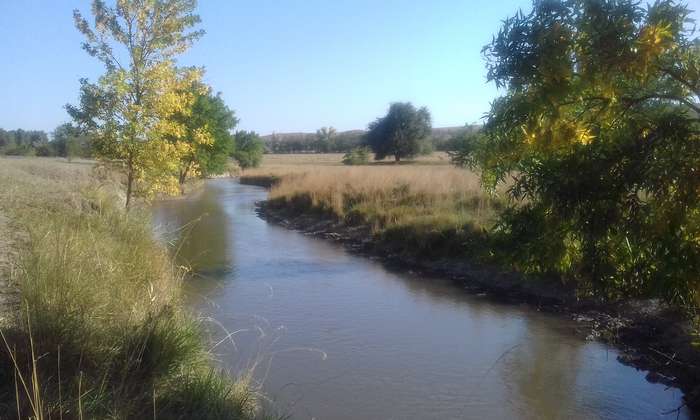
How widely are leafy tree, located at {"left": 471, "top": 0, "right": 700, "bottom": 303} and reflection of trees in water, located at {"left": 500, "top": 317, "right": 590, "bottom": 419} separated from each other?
2.97 m

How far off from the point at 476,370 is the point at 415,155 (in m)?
51.0

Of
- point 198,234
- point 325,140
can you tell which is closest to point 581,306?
point 198,234

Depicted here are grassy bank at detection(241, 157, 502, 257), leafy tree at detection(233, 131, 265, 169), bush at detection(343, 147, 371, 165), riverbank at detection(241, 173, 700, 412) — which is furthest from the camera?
leafy tree at detection(233, 131, 265, 169)

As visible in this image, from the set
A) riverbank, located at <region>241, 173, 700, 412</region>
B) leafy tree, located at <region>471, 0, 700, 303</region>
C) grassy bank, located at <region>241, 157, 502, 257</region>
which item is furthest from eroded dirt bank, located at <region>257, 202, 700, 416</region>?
leafy tree, located at <region>471, 0, 700, 303</region>

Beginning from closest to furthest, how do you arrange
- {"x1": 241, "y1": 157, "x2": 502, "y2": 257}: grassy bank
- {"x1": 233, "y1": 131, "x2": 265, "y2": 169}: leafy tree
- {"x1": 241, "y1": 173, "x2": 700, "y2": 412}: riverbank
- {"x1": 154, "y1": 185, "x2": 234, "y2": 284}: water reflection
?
{"x1": 241, "y1": 173, "x2": 700, "y2": 412}: riverbank < {"x1": 154, "y1": 185, "x2": 234, "y2": 284}: water reflection < {"x1": 241, "y1": 157, "x2": 502, "y2": 257}: grassy bank < {"x1": 233, "y1": 131, "x2": 265, "y2": 169}: leafy tree

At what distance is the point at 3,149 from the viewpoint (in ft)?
210

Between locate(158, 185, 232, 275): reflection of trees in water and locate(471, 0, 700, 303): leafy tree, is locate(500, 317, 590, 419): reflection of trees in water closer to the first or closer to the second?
locate(471, 0, 700, 303): leafy tree

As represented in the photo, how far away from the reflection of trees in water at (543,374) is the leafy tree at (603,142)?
2.97 meters

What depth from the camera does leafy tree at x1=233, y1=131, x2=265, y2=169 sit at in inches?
2511

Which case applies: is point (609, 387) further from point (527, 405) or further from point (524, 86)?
point (524, 86)

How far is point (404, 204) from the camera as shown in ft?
68.6

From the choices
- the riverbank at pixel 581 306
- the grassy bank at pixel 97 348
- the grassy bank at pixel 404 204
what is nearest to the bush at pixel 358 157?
the grassy bank at pixel 404 204

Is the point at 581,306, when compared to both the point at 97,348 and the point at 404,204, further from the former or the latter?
the point at 404,204

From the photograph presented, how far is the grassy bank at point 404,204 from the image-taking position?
54.7 feet
